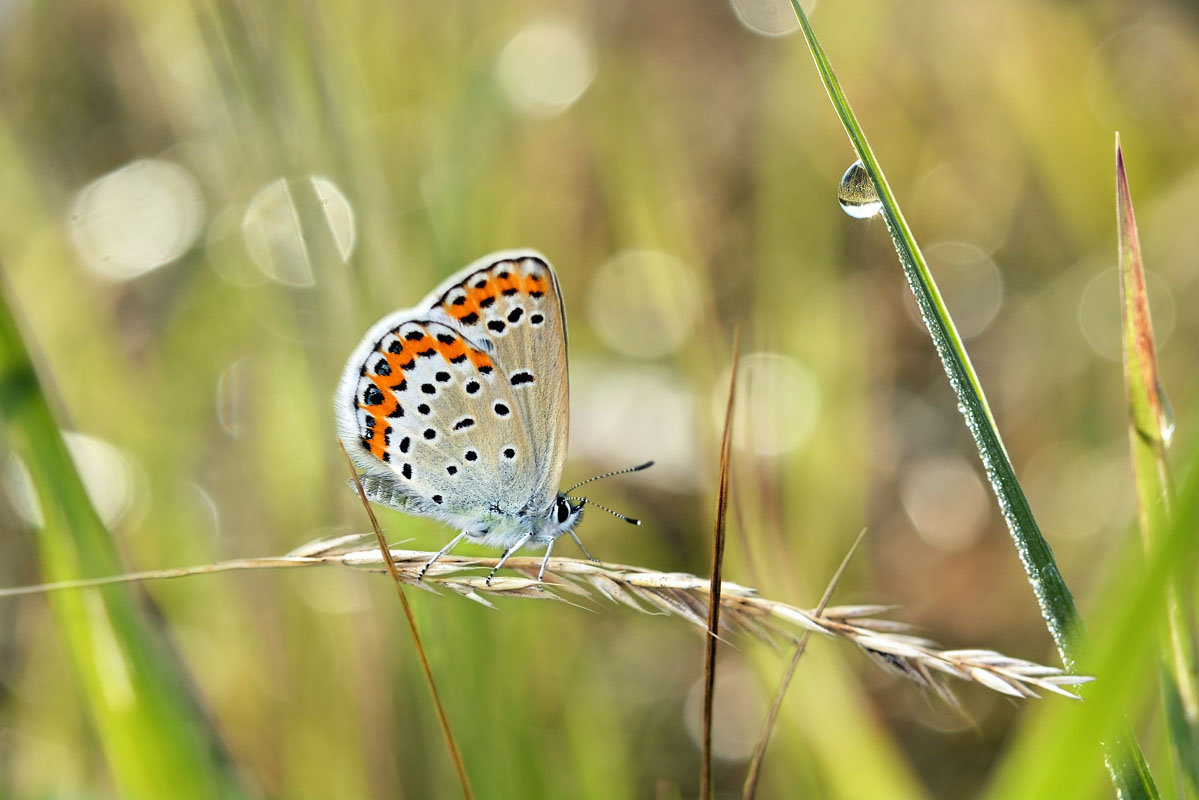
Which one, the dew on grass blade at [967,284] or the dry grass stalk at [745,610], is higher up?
the dry grass stalk at [745,610]

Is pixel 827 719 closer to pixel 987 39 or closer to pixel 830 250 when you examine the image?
pixel 830 250

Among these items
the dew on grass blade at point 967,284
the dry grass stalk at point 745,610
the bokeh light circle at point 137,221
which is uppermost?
the bokeh light circle at point 137,221

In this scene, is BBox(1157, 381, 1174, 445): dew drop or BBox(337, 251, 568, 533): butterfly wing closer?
BBox(1157, 381, 1174, 445): dew drop

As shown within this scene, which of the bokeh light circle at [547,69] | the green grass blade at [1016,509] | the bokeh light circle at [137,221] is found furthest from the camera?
the bokeh light circle at [547,69]

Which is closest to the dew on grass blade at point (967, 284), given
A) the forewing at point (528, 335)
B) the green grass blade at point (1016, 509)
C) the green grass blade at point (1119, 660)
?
the forewing at point (528, 335)

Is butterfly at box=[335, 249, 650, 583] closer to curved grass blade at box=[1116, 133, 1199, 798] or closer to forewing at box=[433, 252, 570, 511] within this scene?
forewing at box=[433, 252, 570, 511]

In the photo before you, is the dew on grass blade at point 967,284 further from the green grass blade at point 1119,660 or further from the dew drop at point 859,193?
the green grass blade at point 1119,660

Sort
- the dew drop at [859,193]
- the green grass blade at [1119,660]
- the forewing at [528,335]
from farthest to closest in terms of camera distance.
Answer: the forewing at [528,335] < the dew drop at [859,193] < the green grass blade at [1119,660]

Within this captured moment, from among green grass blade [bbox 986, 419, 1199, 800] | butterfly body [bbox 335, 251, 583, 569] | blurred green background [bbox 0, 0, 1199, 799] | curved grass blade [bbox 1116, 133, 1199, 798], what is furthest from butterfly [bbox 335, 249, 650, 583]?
green grass blade [bbox 986, 419, 1199, 800]
